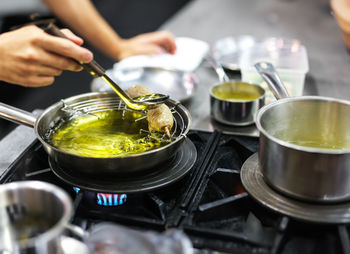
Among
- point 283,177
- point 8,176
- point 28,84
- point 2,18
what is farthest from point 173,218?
point 2,18

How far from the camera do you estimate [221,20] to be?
2516 millimetres

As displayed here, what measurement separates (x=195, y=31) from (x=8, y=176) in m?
1.57

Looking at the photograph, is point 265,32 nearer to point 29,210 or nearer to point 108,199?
point 108,199

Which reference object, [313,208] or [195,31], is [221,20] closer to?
[195,31]

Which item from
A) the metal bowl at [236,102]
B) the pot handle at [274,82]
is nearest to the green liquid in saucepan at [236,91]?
the metal bowl at [236,102]

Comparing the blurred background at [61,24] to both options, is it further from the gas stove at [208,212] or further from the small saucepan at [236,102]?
the gas stove at [208,212]

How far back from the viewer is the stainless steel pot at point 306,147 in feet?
2.82

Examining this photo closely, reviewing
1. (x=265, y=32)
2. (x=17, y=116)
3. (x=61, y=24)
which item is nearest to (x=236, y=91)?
(x=17, y=116)

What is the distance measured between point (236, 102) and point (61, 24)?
1.87m

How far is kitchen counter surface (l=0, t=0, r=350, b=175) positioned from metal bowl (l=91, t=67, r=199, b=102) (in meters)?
0.07

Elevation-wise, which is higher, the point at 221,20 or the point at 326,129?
the point at 326,129

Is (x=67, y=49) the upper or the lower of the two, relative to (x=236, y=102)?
upper

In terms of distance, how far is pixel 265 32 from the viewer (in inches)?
91.0

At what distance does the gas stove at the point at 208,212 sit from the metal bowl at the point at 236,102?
23cm
